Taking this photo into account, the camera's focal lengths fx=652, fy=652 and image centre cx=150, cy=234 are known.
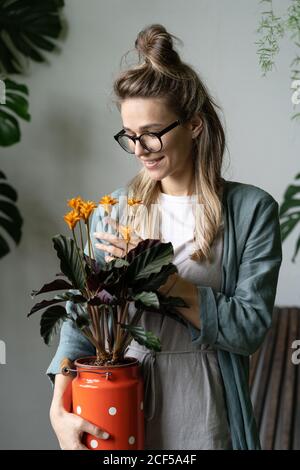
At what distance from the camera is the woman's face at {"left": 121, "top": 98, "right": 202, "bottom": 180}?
1.26m

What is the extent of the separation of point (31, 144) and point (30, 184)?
0.16 meters

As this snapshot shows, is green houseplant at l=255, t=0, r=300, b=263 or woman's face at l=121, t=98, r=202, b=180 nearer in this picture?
woman's face at l=121, t=98, r=202, b=180

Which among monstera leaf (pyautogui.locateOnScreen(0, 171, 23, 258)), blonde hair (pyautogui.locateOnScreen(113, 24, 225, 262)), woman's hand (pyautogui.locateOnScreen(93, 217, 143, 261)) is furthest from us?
monstera leaf (pyautogui.locateOnScreen(0, 171, 23, 258))

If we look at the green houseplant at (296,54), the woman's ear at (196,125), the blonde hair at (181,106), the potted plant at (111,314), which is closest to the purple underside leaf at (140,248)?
the potted plant at (111,314)

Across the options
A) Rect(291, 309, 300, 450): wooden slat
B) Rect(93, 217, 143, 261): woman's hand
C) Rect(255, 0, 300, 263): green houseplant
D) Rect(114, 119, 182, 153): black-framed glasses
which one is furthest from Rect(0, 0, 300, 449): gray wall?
Rect(93, 217, 143, 261): woman's hand

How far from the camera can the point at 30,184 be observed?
258cm

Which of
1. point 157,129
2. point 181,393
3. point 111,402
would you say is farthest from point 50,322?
point 157,129

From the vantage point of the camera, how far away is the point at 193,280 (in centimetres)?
129

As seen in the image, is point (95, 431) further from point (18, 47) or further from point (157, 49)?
point (18, 47)

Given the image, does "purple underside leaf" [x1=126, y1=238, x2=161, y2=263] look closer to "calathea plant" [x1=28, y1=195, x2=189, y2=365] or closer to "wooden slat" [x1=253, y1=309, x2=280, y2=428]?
"calathea plant" [x1=28, y1=195, x2=189, y2=365]

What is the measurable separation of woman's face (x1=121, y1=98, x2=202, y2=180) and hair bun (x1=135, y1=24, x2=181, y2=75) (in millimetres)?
80

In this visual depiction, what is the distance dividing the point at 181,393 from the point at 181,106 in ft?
1.85
